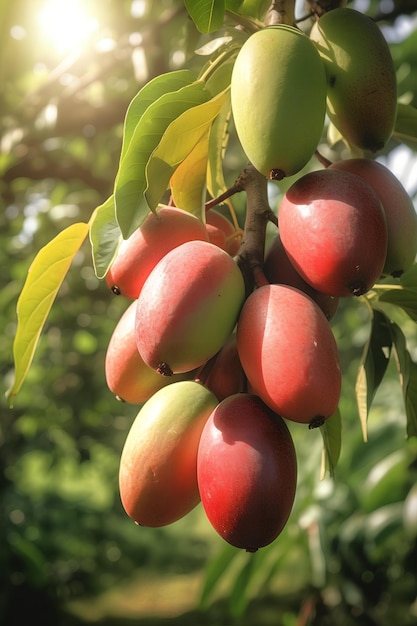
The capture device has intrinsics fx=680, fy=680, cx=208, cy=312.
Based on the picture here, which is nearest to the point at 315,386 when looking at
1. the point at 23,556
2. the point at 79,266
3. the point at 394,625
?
the point at 79,266

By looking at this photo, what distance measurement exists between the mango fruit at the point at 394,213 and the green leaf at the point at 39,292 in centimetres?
30

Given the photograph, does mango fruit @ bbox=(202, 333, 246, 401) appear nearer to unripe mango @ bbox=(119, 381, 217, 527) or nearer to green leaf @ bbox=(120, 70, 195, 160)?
unripe mango @ bbox=(119, 381, 217, 527)

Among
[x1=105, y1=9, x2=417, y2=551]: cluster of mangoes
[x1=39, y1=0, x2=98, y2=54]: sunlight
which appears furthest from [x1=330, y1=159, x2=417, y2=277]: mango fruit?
[x1=39, y1=0, x2=98, y2=54]: sunlight

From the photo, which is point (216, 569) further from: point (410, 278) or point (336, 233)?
point (336, 233)

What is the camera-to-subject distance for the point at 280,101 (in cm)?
53

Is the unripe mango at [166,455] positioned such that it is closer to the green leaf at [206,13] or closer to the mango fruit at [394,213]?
the mango fruit at [394,213]

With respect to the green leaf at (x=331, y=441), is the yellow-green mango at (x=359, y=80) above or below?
above

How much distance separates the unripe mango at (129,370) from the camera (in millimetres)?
629

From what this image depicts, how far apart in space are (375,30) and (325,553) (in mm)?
1505

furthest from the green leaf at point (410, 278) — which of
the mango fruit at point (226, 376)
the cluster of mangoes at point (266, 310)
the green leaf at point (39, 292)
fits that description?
the green leaf at point (39, 292)

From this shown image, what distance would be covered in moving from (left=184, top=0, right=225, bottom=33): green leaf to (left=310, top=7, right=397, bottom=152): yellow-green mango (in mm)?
97

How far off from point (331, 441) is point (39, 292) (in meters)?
0.35

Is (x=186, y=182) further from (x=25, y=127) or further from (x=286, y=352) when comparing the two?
(x=25, y=127)

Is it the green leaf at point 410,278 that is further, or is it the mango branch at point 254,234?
the green leaf at point 410,278
